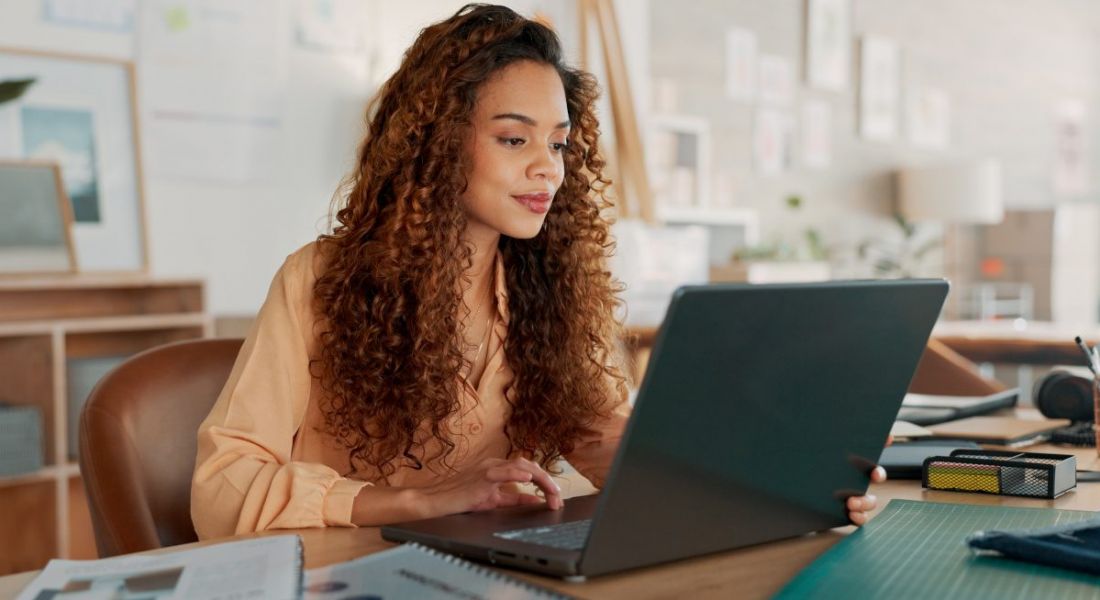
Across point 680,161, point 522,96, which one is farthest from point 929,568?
point 680,161

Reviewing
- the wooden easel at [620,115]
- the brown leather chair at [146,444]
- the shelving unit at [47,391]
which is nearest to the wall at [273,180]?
the shelving unit at [47,391]

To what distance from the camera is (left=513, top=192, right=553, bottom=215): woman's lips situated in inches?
59.7

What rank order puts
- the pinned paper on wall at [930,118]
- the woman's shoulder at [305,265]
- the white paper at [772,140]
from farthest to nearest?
the pinned paper on wall at [930,118] → the white paper at [772,140] → the woman's shoulder at [305,265]

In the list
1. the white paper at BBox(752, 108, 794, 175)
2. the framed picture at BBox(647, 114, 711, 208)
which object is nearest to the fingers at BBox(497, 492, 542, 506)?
the framed picture at BBox(647, 114, 711, 208)

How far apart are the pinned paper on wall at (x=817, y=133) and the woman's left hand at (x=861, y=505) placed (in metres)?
5.74

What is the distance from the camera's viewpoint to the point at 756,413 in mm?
1016

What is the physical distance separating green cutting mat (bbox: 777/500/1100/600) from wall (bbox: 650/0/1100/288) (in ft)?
15.3

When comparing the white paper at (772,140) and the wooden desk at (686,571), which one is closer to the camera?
the wooden desk at (686,571)

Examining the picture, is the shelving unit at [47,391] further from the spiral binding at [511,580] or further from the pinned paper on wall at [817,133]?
the pinned paper on wall at [817,133]

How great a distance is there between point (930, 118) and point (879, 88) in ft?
2.39

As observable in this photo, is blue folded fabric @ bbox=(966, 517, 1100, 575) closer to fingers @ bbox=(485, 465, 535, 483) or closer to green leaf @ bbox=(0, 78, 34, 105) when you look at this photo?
fingers @ bbox=(485, 465, 535, 483)

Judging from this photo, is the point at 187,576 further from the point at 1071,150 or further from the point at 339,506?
Answer: the point at 1071,150

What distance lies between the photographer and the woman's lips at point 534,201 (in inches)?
59.7

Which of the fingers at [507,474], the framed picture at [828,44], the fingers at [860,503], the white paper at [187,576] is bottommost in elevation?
the fingers at [860,503]
